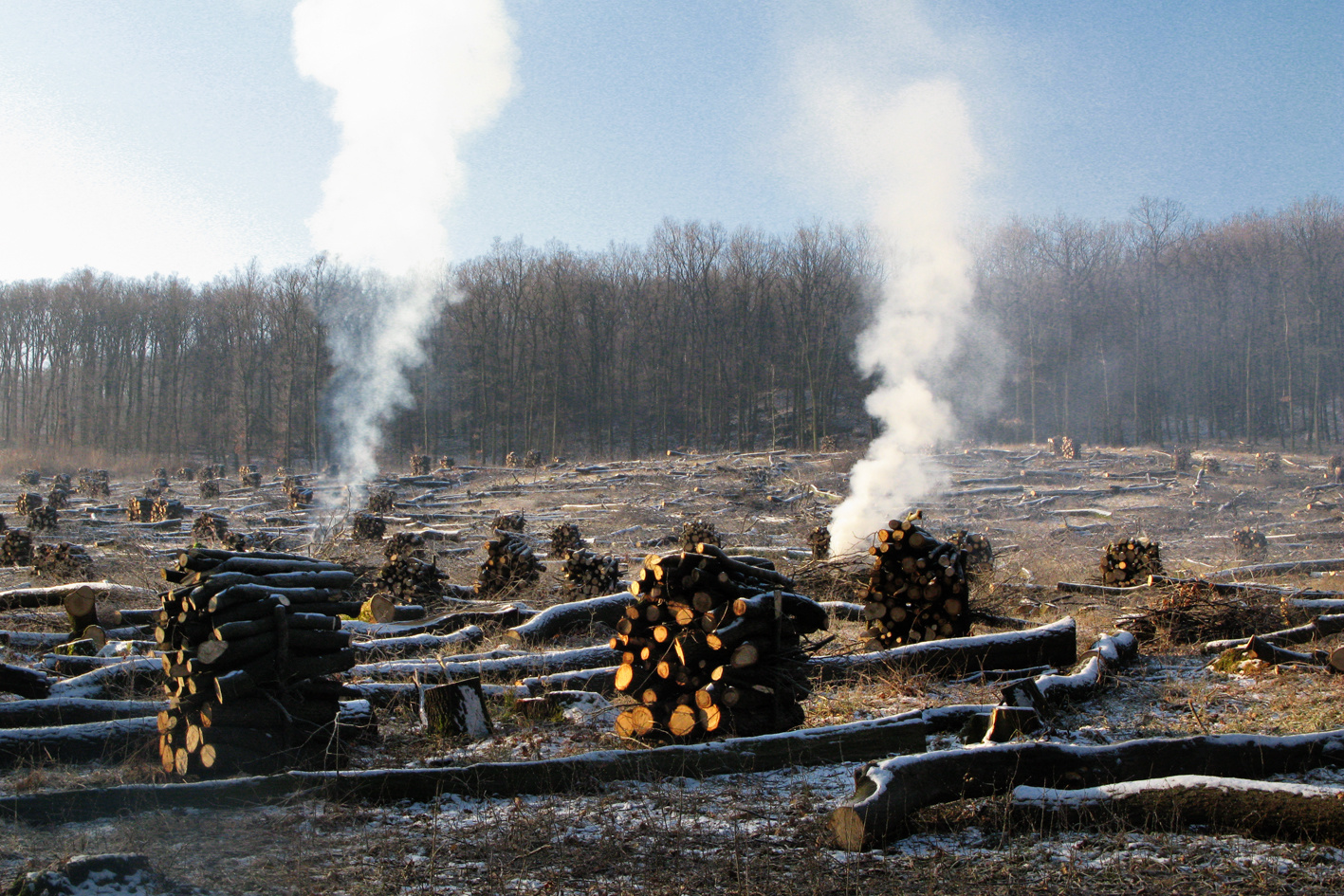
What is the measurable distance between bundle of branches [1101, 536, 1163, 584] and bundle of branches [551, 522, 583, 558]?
865 centimetres

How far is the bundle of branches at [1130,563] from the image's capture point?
1288 cm

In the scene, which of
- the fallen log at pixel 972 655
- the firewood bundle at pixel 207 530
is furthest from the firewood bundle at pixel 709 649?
the firewood bundle at pixel 207 530

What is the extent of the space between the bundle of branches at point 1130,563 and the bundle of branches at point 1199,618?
10.2ft

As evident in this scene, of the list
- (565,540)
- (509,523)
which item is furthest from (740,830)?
(509,523)

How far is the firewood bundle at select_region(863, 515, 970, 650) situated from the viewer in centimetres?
928

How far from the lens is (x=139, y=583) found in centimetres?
1284

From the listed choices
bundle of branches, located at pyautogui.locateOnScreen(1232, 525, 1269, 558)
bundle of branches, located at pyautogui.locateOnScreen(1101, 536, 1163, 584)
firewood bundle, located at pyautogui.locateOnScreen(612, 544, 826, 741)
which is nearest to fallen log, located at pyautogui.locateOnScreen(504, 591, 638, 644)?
firewood bundle, located at pyautogui.locateOnScreen(612, 544, 826, 741)

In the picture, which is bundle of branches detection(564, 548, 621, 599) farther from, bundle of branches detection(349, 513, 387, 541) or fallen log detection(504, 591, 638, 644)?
bundle of branches detection(349, 513, 387, 541)

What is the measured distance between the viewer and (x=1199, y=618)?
9383 mm

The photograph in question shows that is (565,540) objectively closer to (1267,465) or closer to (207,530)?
(207,530)

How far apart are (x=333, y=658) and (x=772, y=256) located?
174ft

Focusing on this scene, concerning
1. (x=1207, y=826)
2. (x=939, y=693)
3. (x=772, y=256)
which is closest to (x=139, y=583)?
(x=939, y=693)

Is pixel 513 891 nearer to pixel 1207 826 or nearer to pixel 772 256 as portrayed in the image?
pixel 1207 826

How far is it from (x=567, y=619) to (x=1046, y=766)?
20.9 ft
